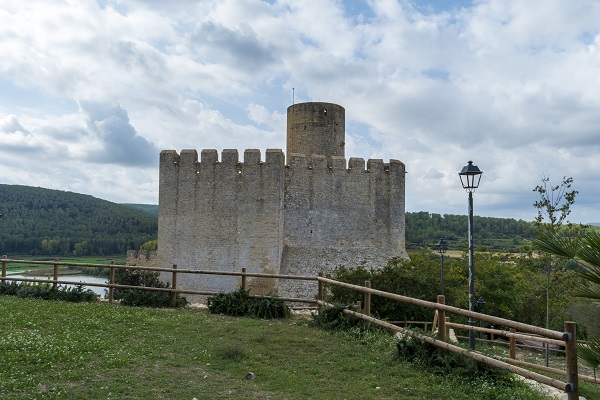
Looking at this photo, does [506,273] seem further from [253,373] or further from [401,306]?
[253,373]

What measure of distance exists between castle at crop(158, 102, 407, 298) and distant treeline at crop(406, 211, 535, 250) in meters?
33.6

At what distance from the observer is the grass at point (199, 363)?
6.62 m

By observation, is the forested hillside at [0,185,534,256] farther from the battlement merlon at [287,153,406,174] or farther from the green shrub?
the green shrub

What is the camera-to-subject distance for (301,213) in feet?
71.5

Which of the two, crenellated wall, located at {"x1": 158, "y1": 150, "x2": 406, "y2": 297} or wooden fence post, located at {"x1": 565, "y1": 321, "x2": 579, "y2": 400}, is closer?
wooden fence post, located at {"x1": 565, "y1": 321, "x2": 579, "y2": 400}

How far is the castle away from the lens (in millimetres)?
20938

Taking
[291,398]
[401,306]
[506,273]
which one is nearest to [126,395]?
[291,398]

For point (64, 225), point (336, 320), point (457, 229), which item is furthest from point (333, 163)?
point (64, 225)

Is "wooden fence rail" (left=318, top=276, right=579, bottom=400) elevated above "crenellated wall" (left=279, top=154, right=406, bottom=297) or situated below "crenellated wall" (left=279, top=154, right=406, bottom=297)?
below

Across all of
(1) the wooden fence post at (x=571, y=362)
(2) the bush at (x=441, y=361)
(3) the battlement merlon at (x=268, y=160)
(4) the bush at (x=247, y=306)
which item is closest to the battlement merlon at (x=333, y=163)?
(3) the battlement merlon at (x=268, y=160)

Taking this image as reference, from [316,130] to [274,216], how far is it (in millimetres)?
5204

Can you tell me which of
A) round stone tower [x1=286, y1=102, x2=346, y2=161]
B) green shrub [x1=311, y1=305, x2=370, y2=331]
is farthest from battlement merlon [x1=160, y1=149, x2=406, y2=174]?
green shrub [x1=311, y1=305, x2=370, y2=331]

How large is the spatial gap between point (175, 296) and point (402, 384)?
27.2 ft

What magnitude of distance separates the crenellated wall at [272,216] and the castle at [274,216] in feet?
0.14
